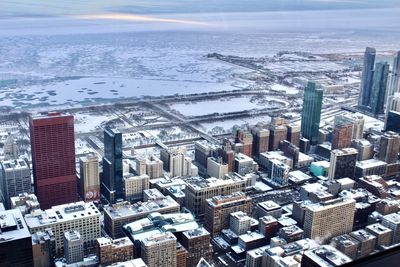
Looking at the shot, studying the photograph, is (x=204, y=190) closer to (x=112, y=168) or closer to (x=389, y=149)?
(x=112, y=168)

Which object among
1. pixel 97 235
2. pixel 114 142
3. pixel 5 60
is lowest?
pixel 97 235

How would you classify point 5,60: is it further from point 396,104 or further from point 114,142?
point 396,104

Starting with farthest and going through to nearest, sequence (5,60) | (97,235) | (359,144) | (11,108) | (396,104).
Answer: (396,104) < (359,144) < (11,108) < (5,60) < (97,235)

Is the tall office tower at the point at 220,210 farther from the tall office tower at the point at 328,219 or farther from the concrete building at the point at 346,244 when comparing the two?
the concrete building at the point at 346,244

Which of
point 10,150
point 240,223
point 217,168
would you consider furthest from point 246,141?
point 10,150

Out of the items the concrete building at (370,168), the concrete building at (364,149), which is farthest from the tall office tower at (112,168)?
the concrete building at (364,149)

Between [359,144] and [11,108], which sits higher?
[11,108]

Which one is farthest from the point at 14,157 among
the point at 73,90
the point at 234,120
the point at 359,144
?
the point at 359,144
